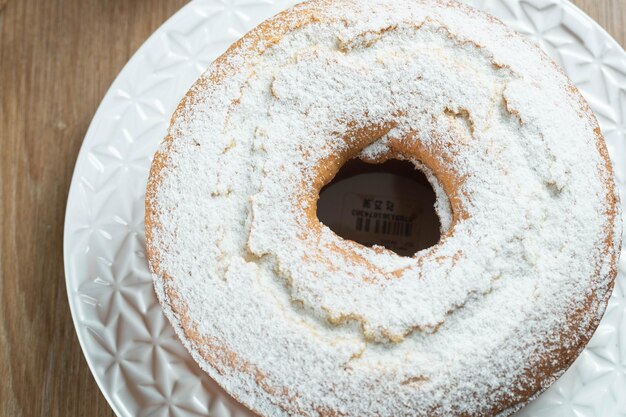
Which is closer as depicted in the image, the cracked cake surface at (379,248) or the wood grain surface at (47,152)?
the cracked cake surface at (379,248)

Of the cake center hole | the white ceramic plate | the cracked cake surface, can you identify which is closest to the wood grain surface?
the white ceramic plate

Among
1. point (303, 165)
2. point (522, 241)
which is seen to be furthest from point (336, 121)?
point (522, 241)

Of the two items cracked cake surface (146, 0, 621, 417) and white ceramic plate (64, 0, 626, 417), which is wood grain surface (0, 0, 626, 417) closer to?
white ceramic plate (64, 0, 626, 417)

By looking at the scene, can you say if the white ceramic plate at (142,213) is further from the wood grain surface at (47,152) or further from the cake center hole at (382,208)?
the cake center hole at (382,208)

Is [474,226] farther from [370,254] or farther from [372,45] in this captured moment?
[372,45]

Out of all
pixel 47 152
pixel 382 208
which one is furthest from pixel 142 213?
pixel 382 208

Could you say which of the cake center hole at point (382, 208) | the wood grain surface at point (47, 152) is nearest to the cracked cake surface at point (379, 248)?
the cake center hole at point (382, 208)

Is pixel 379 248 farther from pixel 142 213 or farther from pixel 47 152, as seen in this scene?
pixel 47 152

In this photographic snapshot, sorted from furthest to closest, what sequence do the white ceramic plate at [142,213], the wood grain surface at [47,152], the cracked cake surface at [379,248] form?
the wood grain surface at [47,152] < the white ceramic plate at [142,213] < the cracked cake surface at [379,248]
